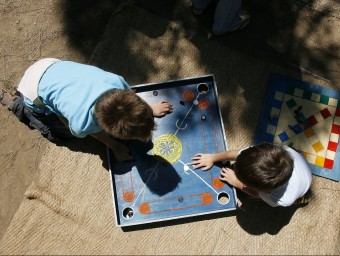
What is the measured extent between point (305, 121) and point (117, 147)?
0.99m

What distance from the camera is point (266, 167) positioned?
132cm

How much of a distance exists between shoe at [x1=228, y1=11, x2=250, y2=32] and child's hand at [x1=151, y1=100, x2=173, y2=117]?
0.58 metres

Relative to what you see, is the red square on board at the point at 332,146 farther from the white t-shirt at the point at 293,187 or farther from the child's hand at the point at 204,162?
the child's hand at the point at 204,162

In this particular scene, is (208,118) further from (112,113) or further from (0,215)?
(0,215)

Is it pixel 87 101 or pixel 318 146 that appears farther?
pixel 318 146

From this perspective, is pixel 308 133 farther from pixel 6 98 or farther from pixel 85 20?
pixel 6 98

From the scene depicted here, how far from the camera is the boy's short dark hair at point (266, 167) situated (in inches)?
51.9

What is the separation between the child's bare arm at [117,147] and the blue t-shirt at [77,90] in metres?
0.16

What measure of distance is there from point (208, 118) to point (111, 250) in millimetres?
827

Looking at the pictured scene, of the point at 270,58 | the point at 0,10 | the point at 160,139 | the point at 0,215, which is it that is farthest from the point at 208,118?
the point at 0,10

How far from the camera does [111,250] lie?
5.56 ft

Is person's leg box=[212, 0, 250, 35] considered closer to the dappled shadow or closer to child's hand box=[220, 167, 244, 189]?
the dappled shadow

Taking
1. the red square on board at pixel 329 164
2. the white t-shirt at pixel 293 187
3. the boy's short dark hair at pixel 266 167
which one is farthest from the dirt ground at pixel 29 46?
the red square on board at pixel 329 164

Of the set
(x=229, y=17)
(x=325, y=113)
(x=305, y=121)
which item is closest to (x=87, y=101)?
(x=229, y=17)
